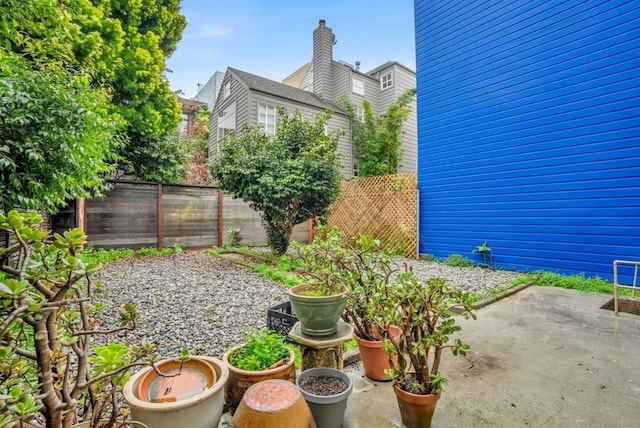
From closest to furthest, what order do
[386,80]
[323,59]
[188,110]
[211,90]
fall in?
[323,59] → [386,80] → [188,110] → [211,90]

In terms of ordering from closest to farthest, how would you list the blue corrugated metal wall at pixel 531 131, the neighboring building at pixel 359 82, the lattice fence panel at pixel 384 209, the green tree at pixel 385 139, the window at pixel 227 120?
the blue corrugated metal wall at pixel 531 131 < the lattice fence panel at pixel 384 209 < the green tree at pixel 385 139 < the window at pixel 227 120 < the neighboring building at pixel 359 82

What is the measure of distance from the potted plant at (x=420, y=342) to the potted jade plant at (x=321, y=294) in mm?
338

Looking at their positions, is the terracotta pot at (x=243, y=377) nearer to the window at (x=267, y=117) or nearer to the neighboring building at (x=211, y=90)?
the window at (x=267, y=117)

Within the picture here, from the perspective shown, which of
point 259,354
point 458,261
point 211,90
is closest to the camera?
point 259,354

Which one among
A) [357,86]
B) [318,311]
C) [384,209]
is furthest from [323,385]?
[357,86]

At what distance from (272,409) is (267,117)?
10746 millimetres

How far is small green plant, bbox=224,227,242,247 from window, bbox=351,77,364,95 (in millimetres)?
8725

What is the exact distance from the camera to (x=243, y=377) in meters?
1.42

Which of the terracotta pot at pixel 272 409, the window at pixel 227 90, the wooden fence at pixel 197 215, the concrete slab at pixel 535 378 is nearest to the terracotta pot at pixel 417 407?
the concrete slab at pixel 535 378

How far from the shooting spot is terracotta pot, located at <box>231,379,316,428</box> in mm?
1123

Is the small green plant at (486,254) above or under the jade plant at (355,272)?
under

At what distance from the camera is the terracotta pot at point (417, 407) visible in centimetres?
140

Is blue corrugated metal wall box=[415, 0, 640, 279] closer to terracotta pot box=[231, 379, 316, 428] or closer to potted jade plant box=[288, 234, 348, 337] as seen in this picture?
potted jade plant box=[288, 234, 348, 337]

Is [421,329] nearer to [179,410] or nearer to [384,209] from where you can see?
[179,410]
